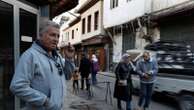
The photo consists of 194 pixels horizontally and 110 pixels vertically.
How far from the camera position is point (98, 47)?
36.4 m

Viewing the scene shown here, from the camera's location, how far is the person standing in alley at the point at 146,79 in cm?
1096

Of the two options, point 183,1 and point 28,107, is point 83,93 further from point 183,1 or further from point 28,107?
point 28,107

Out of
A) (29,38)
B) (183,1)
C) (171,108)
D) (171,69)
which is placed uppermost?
(183,1)

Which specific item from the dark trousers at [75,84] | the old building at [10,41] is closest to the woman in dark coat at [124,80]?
the old building at [10,41]

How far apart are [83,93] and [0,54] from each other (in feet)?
37.5

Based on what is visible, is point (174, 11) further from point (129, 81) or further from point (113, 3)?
point (113, 3)

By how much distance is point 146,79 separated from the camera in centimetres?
1100

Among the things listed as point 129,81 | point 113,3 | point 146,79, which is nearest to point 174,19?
point 146,79

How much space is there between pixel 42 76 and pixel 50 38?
1.18 feet

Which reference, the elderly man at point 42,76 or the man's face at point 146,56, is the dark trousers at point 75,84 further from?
the elderly man at point 42,76

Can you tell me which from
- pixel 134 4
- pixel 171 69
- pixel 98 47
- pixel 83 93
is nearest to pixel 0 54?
pixel 171 69

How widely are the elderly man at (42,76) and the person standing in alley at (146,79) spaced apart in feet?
24.8

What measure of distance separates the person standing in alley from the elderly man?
757 cm

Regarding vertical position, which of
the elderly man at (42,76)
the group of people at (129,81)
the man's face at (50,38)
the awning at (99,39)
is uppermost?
the awning at (99,39)
